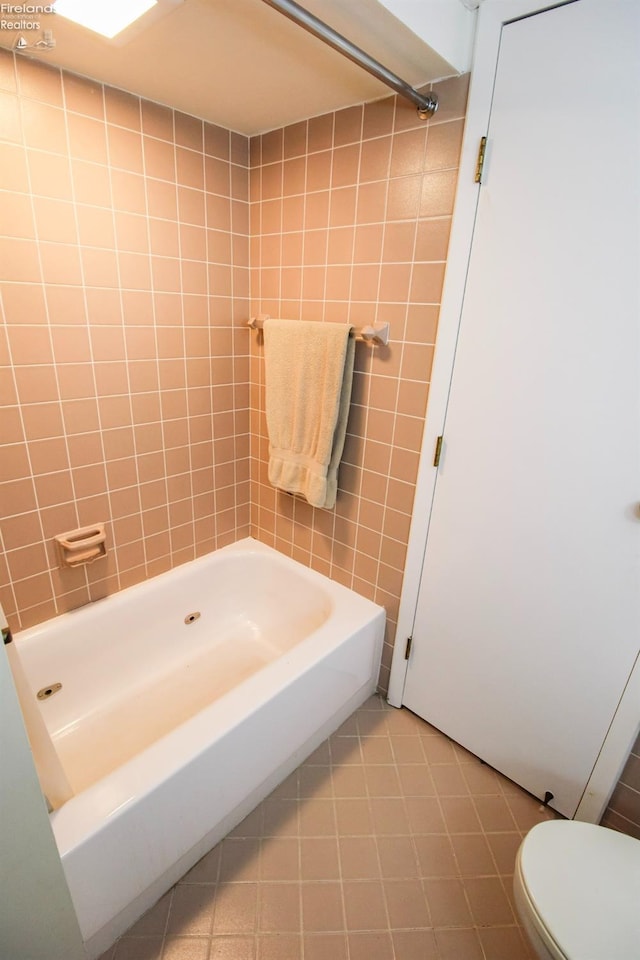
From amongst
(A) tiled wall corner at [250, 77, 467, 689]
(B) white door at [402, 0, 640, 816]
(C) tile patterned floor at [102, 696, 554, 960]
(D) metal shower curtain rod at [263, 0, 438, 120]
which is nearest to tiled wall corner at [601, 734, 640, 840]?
(B) white door at [402, 0, 640, 816]

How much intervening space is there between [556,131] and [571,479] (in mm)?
→ 845

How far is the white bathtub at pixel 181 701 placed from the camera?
99 cm

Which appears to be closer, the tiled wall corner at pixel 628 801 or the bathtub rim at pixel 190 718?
the bathtub rim at pixel 190 718

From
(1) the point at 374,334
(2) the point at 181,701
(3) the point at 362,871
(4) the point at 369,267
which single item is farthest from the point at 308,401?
(3) the point at 362,871

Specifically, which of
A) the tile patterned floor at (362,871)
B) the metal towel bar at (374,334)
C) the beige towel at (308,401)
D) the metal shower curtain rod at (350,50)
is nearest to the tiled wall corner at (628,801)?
the tile patterned floor at (362,871)

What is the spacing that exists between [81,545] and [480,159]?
1.69 m

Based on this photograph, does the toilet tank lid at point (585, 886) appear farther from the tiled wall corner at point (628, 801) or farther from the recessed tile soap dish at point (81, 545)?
the recessed tile soap dish at point (81, 545)

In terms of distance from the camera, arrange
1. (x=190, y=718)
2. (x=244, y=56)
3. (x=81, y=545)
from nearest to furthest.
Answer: (x=244, y=56) < (x=190, y=718) < (x=81, y=545)

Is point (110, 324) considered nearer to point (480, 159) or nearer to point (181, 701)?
point (480, 159)

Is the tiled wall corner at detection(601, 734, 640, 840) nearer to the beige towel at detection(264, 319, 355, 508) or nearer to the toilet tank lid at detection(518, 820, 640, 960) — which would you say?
the toilet tank lid at detection(518, 820, 640, 960)

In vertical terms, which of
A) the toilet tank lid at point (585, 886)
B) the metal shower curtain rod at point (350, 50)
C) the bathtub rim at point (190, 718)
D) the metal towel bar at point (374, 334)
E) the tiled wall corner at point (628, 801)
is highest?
the metal shower curtain rod at point (350, 50)

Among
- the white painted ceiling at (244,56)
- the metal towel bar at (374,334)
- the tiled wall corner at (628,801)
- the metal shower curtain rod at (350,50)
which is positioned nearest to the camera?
the metal shower curtain rod at (350,50)

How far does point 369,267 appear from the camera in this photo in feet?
4.58

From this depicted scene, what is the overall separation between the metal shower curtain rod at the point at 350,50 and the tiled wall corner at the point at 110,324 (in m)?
0.75
